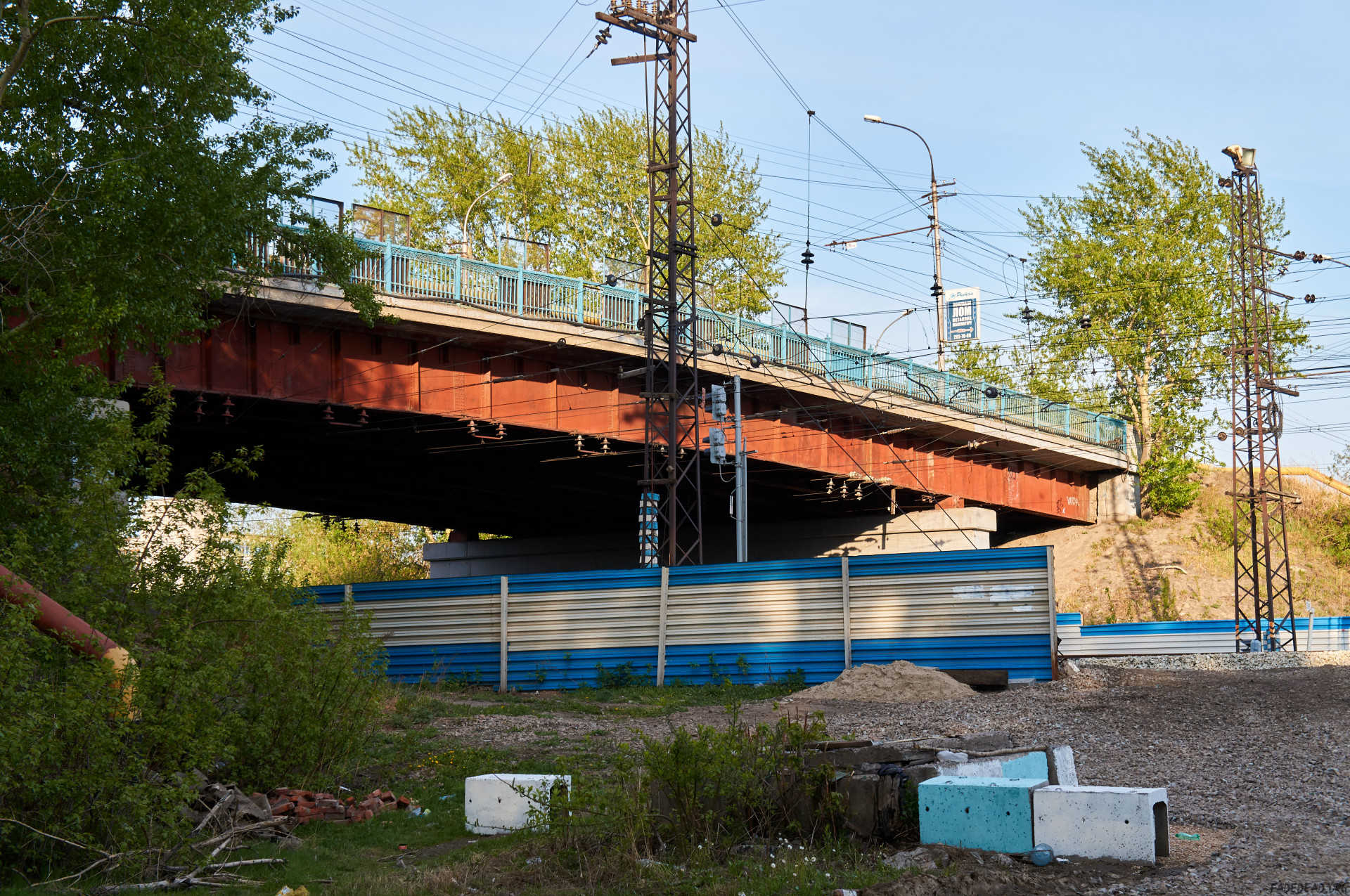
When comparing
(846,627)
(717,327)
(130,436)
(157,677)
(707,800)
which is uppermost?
(717,327)

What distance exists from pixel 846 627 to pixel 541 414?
1178 cm

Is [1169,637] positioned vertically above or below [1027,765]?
below

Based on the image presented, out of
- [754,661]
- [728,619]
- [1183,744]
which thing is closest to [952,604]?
[754,661]

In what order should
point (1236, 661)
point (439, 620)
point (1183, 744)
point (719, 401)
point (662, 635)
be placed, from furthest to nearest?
point (719, 401), point (1236, 661), point (439, 620), point (662, 635), point (1183, 744)

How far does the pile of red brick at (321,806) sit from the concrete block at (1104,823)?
5.61 m

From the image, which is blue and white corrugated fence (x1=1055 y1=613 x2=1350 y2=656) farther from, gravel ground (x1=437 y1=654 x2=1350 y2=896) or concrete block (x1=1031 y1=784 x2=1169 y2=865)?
concrete block (x1=1031 y1=784 x2=1169 y2=865)

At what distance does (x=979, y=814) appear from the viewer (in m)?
7.91

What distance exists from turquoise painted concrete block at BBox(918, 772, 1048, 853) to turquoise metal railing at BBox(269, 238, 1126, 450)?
2059 cm

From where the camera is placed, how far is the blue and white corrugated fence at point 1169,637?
34094 mm

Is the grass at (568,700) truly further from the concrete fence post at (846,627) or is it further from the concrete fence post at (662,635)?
the concrete fence post at (846,627)

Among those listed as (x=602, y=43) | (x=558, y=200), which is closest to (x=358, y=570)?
(x=558, y=200)

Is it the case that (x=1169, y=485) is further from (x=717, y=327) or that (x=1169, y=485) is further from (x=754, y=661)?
(x=754, y=661)

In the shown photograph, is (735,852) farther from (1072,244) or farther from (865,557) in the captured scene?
(1072,244)

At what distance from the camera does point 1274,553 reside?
4294 centimetres
